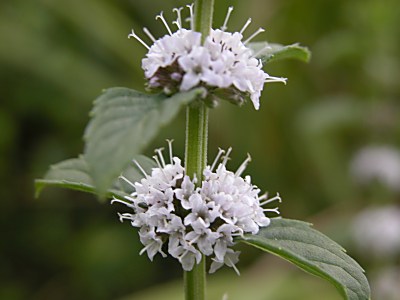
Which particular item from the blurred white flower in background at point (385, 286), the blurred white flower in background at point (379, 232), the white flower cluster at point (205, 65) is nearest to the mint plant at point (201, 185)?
the white flower cluster at point (205, 65)

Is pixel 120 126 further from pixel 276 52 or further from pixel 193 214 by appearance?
pixel 276 52

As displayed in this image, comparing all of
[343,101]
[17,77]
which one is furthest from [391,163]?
[17,77]

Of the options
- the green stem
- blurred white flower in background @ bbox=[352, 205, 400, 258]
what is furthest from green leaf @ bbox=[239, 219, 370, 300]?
blurred white flower in background @ bbox=[352, 205, 400, 258]

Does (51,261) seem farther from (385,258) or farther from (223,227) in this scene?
(223,227)

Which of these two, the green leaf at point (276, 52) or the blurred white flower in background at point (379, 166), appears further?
the blurred white flower in background at point (379, 166)

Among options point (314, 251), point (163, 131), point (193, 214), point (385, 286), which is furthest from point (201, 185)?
point (163, 131)

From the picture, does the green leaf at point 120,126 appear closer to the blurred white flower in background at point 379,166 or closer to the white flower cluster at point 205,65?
the white flower cluster at point 205,65
